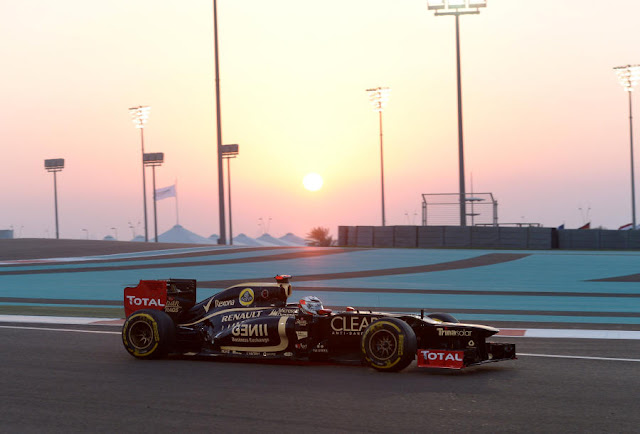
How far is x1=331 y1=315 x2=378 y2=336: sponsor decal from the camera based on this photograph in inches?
396

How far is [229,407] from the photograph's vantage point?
26.1 ft

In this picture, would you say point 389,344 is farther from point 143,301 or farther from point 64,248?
point 64,248

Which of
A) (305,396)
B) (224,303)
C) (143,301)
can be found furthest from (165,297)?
(305,396)

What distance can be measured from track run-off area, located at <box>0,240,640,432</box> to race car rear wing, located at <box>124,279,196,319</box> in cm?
76

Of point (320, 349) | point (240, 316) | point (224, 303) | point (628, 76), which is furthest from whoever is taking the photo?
point (628, 76)

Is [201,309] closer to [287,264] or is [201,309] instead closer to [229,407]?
[229,407]

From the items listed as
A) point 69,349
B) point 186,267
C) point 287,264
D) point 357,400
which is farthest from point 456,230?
point 357,400

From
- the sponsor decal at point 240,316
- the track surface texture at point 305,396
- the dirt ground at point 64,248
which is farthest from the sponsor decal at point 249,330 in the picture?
the dirt ground at point 64,248

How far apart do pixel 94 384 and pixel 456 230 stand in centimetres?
3558

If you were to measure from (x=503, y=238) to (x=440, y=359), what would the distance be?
1349 inches

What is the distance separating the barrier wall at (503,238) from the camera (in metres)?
42.9

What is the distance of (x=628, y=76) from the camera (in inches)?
2817

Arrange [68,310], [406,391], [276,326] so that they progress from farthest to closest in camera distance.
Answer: [68,310] < [276,326] < [406,391]

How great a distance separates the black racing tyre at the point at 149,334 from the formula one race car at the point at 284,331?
1cm
